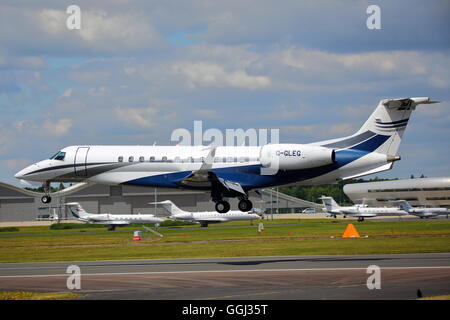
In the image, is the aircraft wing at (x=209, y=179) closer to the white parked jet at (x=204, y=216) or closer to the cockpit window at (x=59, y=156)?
the cockpit window at (x=59, y=156)

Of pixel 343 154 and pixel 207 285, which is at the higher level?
pixel 343 154

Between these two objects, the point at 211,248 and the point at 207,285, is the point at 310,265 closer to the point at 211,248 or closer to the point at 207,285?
the point at 207,285

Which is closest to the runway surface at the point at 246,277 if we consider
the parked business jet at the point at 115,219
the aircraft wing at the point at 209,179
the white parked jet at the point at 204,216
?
the aircraft wing at the point at 209,179

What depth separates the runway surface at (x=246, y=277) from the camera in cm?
2112

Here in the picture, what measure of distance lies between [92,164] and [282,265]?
532 inches

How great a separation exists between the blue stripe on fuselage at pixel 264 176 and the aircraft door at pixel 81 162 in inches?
106

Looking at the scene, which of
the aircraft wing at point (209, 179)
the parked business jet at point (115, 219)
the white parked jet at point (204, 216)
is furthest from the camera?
the white parked jet at point (204, 216)

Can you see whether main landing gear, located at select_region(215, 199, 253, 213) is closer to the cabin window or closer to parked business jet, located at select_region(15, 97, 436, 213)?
parked business jet, located at select_region(15, 97, 436, 213)

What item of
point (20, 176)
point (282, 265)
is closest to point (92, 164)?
point (20, 176)

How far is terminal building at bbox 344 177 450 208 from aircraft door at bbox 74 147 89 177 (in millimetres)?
99922

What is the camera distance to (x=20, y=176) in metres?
40.4
